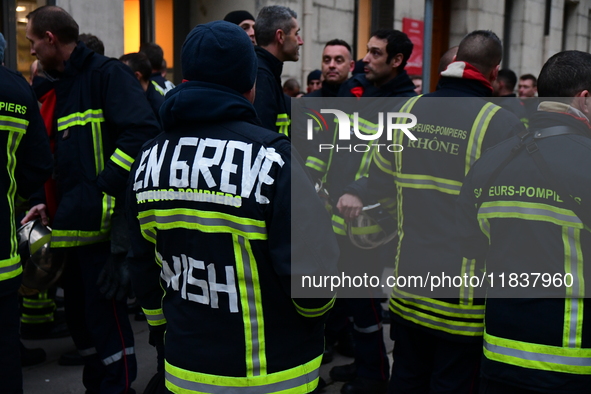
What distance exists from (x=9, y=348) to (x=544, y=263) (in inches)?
94.4

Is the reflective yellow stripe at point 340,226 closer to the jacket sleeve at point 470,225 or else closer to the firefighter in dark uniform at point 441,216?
the firefighter in dark uniform at point 441,216

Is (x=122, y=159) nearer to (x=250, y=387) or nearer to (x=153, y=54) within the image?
(x=250, y=387)

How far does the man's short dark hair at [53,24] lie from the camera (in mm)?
3830

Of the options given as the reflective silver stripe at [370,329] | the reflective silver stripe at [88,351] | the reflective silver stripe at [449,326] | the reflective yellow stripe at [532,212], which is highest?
the reflective yellow stripe at [532,212]

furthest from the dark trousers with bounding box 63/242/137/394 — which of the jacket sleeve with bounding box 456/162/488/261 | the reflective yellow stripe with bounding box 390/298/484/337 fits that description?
the jacket sleeve with bounding box 456/162/488/261

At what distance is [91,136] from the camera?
3.82 meters

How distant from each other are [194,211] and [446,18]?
13252mm

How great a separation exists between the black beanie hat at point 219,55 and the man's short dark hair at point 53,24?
194 centimetres

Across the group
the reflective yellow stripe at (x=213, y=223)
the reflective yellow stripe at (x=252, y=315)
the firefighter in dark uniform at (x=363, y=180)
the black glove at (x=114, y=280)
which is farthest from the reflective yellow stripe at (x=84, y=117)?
the reflective yellow stripe at (x=252, y=315)

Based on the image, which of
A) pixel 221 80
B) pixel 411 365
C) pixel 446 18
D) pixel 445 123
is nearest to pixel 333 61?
pixel 445 123

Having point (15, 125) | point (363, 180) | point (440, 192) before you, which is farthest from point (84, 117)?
point (440, 192)

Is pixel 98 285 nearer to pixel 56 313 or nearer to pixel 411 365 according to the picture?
pixel 411 365

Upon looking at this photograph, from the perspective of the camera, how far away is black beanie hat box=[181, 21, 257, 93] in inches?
85.0

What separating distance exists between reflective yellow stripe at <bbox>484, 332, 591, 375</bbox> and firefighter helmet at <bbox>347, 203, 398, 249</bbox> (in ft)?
5.01
